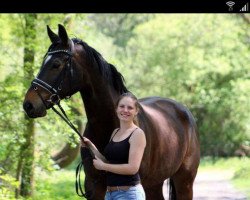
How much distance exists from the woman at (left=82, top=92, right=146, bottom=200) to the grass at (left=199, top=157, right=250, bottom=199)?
790 centimetres

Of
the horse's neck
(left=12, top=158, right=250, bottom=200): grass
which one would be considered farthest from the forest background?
→ the horse's neck

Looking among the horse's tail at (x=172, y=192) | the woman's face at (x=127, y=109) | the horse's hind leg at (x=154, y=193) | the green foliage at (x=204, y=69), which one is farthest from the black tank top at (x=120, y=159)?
the green foliage at (x=204, y=69)

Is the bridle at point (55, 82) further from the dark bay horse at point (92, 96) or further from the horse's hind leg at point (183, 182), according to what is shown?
the horse's hind leg at point (183, 182)

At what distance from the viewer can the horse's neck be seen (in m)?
5.45

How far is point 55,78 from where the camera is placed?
5.16 meters

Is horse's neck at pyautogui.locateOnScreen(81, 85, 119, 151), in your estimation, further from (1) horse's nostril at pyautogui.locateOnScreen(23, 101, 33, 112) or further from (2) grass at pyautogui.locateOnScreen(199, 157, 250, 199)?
(2) grass at pyautogui.locateOnScreen(199, 157, 250, 199)

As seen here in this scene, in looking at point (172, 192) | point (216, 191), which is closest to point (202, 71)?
point (216, 191)

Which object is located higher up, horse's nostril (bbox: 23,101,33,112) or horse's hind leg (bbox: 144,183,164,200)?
horse's nostril (bbox: 23,101,33,112)

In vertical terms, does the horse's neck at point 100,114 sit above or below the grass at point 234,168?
above

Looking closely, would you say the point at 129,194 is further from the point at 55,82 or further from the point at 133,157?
the point at 55,82

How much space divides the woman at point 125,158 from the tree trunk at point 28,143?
575cm

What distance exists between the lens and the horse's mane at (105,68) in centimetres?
544

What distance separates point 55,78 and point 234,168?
17355 mm

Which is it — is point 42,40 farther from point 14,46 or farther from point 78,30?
point 78,30
